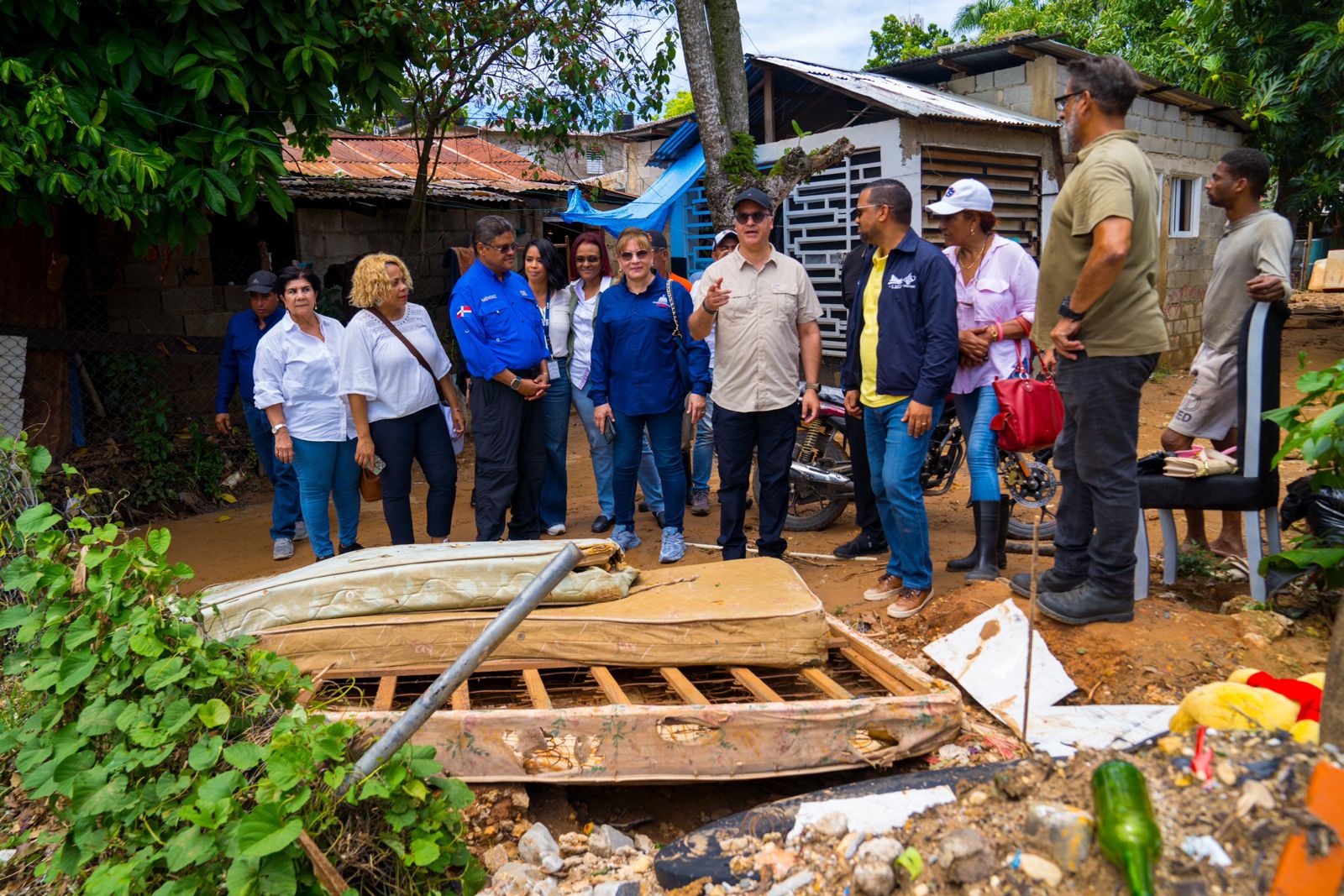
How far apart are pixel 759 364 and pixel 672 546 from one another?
53.5 inches

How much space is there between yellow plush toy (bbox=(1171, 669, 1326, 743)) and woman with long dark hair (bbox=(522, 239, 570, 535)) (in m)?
4.18

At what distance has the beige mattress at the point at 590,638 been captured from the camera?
3.34 meters

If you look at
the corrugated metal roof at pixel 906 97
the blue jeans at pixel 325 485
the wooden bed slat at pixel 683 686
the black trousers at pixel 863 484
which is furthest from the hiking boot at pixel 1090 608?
the corrugated metal roof at pixel 906 97

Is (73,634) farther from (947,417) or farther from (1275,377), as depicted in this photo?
(947,417)

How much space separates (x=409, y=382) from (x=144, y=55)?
2.43 meters

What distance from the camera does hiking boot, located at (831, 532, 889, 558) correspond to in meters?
5.61

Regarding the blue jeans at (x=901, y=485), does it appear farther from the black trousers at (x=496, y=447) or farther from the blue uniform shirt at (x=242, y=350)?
the blue uniform shirt at (x=242, y=350)

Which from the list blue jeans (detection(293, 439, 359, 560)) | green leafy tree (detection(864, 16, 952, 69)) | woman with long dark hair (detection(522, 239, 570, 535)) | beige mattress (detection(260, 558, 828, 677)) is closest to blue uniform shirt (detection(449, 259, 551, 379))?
woman with long dark hair (detection(522, 239, 570, 535))

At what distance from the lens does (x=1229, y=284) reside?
4387mm

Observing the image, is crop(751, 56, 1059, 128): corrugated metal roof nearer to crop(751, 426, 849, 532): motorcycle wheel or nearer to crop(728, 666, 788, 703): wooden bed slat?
crop(751, 426, 849, 532): motorcycle wheel

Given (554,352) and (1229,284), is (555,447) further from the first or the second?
(1229,284)

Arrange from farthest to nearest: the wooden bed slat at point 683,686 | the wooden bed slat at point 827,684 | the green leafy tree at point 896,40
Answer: the green leafy tree at point 896,40 → the wooden bed slat at point 827,684 → the wooden bed slat at point 683,686

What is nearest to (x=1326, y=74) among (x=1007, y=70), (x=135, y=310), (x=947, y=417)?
(x=1007, y=70)

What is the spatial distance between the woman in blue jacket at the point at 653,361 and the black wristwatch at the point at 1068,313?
216 centimetres
